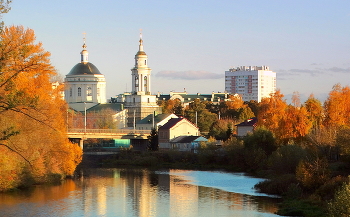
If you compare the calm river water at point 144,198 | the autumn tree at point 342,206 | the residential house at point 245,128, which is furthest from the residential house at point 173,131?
the autumn tree at point 342,206

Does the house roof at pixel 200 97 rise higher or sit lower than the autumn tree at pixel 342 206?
higher

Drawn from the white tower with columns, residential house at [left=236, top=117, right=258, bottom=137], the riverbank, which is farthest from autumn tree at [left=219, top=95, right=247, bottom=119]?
the riverbank

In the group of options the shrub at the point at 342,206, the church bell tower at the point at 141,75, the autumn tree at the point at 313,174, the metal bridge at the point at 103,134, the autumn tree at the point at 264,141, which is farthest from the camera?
the church bell tower at the point at 141,75

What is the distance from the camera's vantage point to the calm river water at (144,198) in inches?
1423

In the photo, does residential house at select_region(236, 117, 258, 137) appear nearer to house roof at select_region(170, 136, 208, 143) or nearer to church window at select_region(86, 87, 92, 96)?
house roof at select_region(170, 136, 208, 143)

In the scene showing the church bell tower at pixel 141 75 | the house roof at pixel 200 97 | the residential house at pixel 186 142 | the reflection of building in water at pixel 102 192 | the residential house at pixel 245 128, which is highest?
the church bell tower at pixel 141 75

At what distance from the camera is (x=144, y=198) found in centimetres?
4275

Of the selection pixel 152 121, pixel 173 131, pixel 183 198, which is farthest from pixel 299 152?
pixel 152 121

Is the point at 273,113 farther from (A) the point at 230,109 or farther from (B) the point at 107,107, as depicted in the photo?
(B) the point at 107,107

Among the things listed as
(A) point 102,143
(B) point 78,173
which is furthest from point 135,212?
(A) point 102,143

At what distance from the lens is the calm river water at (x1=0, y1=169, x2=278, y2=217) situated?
36156 millimetres

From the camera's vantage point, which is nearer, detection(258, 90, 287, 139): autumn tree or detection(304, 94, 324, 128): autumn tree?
detection(304, 94, 324, 128): autumn tree

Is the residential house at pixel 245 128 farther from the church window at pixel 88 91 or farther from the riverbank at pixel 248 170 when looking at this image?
the church window at pixel 88 91

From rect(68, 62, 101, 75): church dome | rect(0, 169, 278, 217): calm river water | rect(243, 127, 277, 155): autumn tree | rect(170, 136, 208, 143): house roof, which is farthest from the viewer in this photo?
rect(68, 62, 101, 75): church dome
